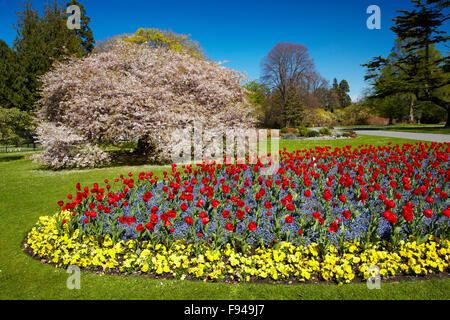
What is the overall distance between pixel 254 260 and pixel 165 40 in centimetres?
2788

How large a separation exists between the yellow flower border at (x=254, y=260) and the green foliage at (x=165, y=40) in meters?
24.7

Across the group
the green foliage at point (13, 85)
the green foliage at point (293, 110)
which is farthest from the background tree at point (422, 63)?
the green foliage at point (13, 85)

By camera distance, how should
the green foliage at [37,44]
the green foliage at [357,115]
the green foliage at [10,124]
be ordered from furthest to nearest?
1. the green foliage at [357,115]
2. the green foliage at [37,44]
3. the green foliage at [10,124]

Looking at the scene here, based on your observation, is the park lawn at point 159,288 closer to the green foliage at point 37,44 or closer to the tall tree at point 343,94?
the green foliage at point 37,44

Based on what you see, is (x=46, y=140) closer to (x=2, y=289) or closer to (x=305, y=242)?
(x=2, y=289)

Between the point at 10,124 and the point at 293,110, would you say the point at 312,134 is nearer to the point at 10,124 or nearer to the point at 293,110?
the point at 293,110

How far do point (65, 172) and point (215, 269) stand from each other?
9607mm

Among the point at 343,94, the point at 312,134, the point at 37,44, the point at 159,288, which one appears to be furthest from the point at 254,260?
the point at 343,94

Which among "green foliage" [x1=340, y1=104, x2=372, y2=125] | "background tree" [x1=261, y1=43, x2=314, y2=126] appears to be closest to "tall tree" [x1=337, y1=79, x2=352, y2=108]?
"green foliage" [x1=340, y1=104, x2=372, y2=125]

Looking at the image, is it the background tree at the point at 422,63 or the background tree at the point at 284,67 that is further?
the background tree at the point at 284,67

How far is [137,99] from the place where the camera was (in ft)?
37.3

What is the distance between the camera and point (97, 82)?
36.8 ft

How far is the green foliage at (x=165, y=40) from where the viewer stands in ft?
84.9

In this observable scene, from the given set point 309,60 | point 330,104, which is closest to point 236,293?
point 309,60
